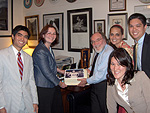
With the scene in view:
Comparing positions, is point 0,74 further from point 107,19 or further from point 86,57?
point 107,19

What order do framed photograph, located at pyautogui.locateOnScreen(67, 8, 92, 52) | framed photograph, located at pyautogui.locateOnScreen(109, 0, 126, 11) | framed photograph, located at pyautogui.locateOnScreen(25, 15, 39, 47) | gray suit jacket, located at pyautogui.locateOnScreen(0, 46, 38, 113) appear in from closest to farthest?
gray suit jacket, located at pyautogui.locateOnScreen(0, 46, 38, 113) → framed photograph, located at pyautogui.locateOnScreen(109, 0, 126, 11) → framed photograph, located at pyautogui.locateOnScreen(67, 8, 92, 52) → framed photograph, located at pyautogui.locateOnScreen(25, 15, 39, 47)

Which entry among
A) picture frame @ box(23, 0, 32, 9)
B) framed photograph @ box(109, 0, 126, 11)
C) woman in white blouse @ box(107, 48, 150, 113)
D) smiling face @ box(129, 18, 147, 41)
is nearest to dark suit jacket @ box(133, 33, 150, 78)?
smiling face @ box(129, 18, 147, 41)

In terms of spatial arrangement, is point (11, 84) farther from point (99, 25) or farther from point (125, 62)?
point (99, 25)

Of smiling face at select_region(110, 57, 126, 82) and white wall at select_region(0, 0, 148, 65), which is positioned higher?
white wall at select_region(0, 0, 148, 65)

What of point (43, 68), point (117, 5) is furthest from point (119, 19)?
point (43, 68)

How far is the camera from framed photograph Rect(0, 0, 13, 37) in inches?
149

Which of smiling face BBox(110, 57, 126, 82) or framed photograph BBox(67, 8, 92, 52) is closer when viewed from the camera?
smiling face BBox(110, 57, 126, 82)

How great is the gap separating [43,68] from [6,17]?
256 centimetres

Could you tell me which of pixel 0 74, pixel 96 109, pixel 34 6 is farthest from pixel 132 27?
pixel 34 6

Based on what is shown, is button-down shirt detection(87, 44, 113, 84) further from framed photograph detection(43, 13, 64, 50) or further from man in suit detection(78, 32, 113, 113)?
framed photograph detection(43, 13, 64, 50)

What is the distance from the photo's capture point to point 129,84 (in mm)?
1578

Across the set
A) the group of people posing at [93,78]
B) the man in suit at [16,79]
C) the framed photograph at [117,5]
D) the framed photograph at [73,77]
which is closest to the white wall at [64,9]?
the framed photograph at [117,5]

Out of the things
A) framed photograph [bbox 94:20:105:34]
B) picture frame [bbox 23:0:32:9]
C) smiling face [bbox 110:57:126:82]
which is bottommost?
smiling face [bbox 110:57:126:82]

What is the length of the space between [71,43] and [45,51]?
1.46 metres
